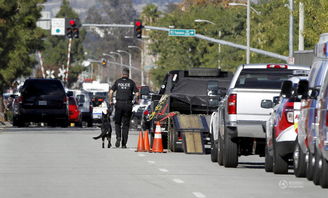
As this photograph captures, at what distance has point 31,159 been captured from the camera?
85.8 feet

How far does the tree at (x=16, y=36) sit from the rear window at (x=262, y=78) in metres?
34.5

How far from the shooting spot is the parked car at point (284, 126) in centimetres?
2108

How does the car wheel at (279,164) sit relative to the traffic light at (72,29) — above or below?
below

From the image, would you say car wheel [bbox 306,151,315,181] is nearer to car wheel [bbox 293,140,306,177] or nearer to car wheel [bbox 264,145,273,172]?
car wheel [bbox 293,140,306,177]

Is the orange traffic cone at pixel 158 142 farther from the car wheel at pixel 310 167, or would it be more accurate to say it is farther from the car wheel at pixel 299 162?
the car wheel at pixel 310 167

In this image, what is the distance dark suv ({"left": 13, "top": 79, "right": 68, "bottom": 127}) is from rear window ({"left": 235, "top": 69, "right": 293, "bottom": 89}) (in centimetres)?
2625

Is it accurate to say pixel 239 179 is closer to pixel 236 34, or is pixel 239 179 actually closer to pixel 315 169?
pixel 315 169

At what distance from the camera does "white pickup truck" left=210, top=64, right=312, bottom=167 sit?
76.0ft

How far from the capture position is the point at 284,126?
21078 mm

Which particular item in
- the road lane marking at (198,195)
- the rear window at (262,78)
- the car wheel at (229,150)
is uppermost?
the rear window at (262,78)

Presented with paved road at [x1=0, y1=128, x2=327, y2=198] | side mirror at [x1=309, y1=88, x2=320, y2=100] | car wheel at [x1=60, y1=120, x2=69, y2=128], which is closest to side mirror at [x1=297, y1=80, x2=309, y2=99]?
side mirror at [x1=309, y1=88, x2=320, y2=100]

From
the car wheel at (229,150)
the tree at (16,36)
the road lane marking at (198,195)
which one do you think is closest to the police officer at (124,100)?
the car wheel at (229,150)

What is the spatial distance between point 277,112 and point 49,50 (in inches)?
6627

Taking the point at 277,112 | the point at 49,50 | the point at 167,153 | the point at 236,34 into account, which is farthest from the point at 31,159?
the point at 49,50
